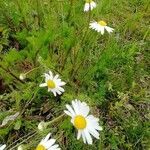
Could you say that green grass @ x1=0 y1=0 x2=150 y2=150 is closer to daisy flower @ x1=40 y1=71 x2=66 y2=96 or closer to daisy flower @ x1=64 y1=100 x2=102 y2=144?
daisy flower @ x1=40 y1=71 x2=66 y2=96

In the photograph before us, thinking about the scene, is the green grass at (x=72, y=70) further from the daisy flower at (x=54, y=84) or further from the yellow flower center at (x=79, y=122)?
the yellow flower center at (x=79, y=122)

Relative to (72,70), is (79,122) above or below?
above

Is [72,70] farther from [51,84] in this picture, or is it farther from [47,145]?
[47,145]

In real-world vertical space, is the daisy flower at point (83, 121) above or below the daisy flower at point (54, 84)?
above

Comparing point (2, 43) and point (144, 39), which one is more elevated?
point (2, 43)

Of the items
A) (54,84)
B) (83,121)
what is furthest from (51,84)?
(83,121)

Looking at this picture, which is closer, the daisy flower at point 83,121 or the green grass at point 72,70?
the daisy flower at point 83,121

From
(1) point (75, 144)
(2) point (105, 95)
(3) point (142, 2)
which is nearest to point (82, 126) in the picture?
(1) point (75, 144)

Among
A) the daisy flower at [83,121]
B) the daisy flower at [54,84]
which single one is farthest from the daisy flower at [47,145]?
the daisy flower at [54,84]

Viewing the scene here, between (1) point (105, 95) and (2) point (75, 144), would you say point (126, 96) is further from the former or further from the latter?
(2) point (75, 144)
